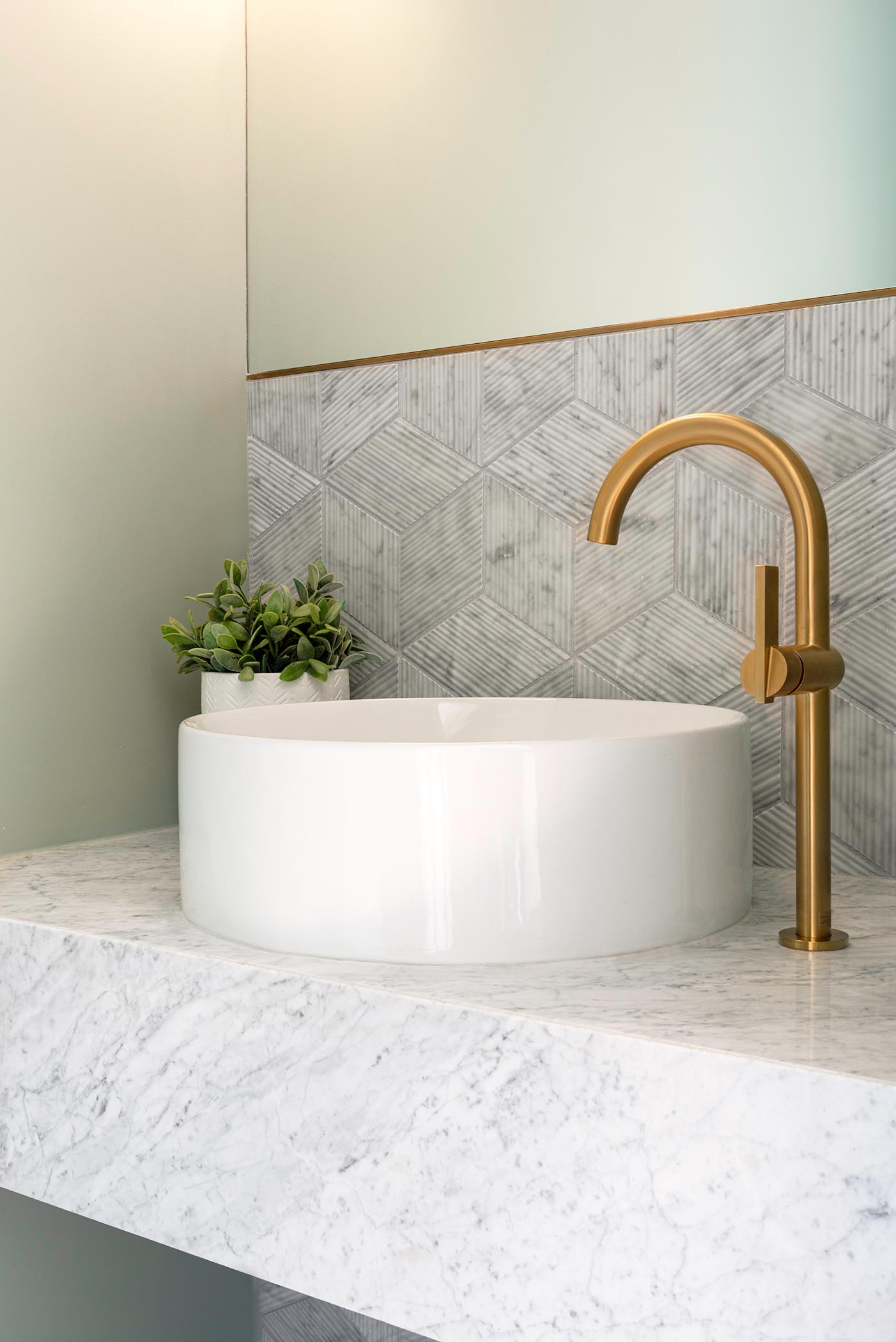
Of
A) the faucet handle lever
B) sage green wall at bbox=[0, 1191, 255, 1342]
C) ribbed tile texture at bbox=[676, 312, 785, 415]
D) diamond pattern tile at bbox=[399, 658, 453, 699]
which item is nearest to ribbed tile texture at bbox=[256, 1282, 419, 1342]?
sage green wall at bbox=[0, 1191, 255, 1342]

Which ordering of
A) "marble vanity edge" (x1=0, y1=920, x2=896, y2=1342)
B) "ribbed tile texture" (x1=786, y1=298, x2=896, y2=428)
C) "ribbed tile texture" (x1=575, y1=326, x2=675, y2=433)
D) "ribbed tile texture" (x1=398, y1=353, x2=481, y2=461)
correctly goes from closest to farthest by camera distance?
"marble vanity edge" (x1=0, y1=920, x2=896, y2=1342) < "ribbed tile texture" (x1=786, y1=298, x2=896, y2=428) < "ribbed tile texture" (x1=575, y1=326, x2=675, y2=433) < "ribbed tile texture" (x1=398, y1=353, x2=481, y2=461)

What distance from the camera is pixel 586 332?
Result: 1127 mm

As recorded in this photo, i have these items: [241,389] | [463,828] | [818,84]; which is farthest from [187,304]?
[463,828]

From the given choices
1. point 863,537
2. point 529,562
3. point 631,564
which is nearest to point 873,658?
point 863,537

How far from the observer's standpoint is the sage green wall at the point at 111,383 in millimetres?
1087

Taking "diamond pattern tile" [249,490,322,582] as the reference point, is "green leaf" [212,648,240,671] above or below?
below

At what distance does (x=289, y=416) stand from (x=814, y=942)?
2.72 feet

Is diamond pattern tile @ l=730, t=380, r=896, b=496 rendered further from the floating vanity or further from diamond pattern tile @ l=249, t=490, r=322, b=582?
diamond pattern tile @ l=249, t=490, r=322, b=582

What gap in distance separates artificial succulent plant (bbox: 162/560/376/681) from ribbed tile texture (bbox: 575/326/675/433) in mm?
322

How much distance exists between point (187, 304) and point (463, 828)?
2.59ft

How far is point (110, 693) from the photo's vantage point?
1.18m

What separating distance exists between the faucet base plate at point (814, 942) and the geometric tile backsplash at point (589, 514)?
9.3 inches

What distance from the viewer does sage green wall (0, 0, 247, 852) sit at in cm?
109

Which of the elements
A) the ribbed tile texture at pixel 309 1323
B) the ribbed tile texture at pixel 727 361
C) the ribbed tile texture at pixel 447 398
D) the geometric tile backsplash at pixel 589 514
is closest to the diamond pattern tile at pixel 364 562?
the geometric tile backsplash at pixel 589 514
